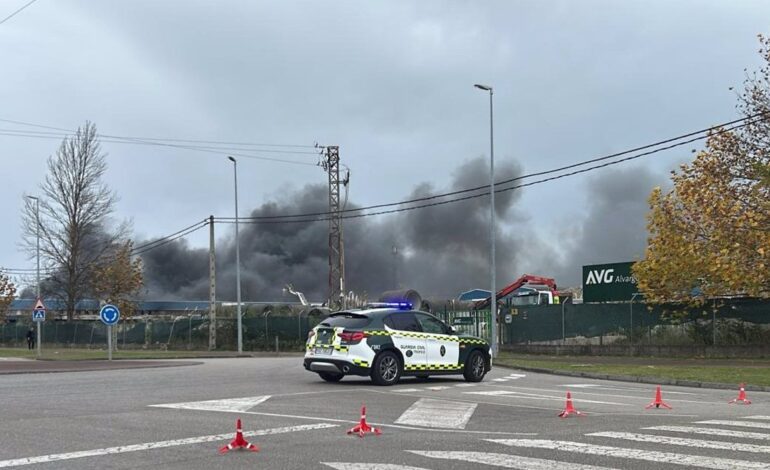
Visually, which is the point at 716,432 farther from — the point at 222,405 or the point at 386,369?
the point at 386,369

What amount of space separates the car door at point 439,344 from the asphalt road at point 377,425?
2.20 ft

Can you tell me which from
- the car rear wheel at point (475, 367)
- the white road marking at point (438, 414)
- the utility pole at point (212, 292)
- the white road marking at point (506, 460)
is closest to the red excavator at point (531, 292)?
the utility pole at point (212, 292)

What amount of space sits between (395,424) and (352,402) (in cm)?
270

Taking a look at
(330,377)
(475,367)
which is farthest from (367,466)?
(475,367)

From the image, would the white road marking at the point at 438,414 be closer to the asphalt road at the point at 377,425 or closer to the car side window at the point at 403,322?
the asphalt road at the point at 377,425

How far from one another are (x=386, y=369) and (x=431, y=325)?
162 cm

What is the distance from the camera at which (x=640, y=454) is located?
748 cm

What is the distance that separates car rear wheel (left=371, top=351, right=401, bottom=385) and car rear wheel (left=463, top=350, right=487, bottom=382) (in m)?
1.97

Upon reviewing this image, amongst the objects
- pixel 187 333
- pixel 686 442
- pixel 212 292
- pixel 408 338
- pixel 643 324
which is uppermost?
pixel 212 292

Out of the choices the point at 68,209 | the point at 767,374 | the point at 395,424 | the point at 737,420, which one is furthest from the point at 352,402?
the point at 68,209

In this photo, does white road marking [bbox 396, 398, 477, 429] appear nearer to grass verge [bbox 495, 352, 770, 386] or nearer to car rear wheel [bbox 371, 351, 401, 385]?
car rear wheel [bbox 371, 351, 401, 385]

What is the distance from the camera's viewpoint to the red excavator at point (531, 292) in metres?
44.1

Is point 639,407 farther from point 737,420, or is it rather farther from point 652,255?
point 652,255

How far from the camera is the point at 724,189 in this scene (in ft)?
90.7
